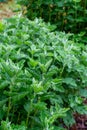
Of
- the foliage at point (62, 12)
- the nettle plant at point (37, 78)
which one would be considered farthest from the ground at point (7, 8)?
the nettle plant at point (37, 78)

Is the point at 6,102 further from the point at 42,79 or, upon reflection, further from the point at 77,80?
the point at 77,80

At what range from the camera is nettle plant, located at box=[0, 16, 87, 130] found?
243 centimetres

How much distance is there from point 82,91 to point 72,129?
77cm

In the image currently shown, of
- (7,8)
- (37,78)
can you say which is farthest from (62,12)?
(7,8)

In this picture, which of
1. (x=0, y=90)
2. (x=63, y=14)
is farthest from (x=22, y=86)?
(x=63, y=14)

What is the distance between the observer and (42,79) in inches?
102

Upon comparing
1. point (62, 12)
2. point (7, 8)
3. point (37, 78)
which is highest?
point (37, 78)

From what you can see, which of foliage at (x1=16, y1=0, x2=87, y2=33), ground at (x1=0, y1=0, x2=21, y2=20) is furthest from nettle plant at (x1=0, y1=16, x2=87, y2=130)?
ground at (x1=0, y1=0, x2=21, y2=20)

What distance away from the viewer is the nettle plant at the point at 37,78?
2.43 m

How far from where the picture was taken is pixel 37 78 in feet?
8.68

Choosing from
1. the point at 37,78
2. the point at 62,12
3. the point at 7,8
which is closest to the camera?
the point at 37,78

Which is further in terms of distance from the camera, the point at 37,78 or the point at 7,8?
the point at 7,8

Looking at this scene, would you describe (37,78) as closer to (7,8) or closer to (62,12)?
(62,12)

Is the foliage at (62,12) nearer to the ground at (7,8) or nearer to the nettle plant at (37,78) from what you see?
the nettle plant at (37,78)
